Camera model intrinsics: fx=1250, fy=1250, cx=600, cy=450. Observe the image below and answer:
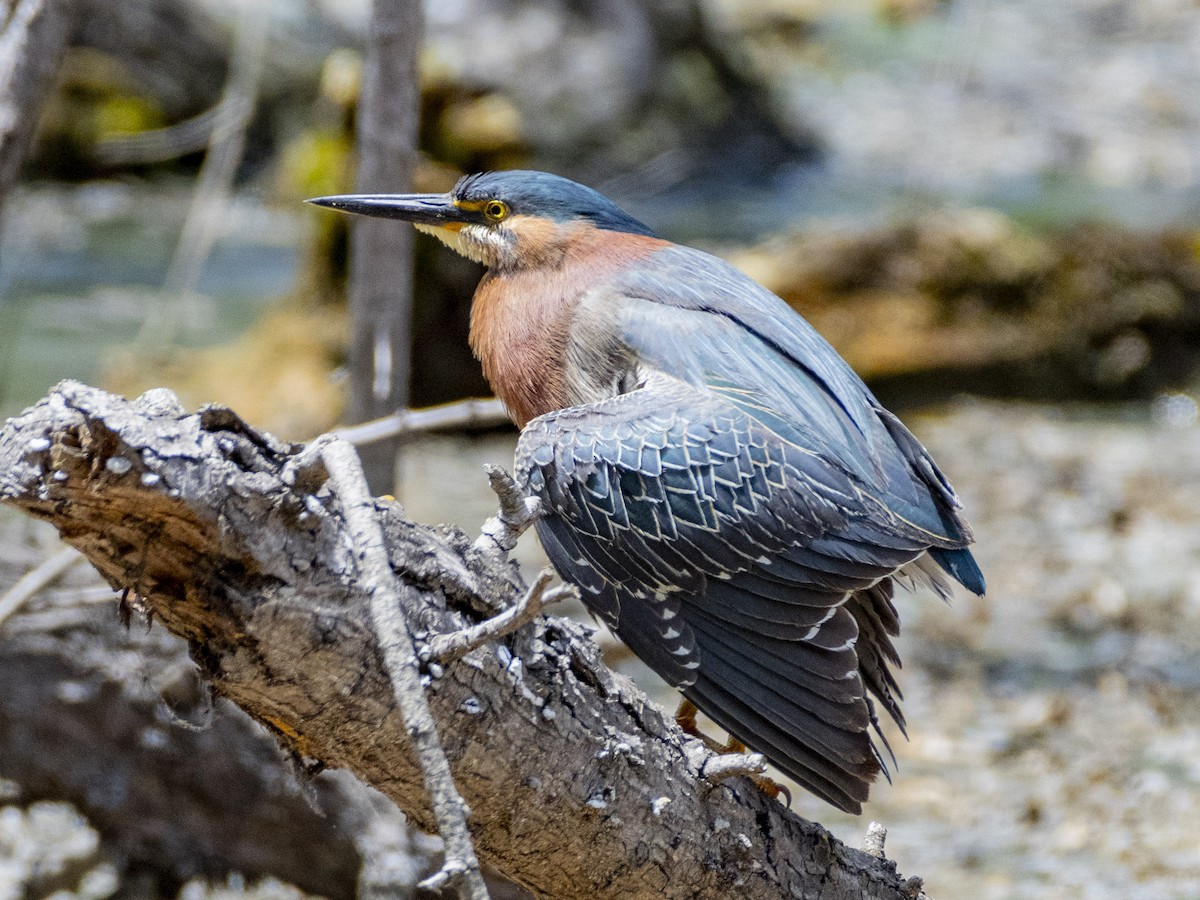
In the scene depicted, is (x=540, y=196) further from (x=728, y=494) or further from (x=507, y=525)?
(x=507, y=525)

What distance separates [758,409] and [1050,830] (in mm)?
2899

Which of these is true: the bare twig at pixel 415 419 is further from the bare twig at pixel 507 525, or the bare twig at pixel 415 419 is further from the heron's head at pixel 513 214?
the bare twig at pixel 507 525

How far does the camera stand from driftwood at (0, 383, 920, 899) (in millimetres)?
1886

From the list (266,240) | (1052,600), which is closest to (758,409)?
(1052,600)

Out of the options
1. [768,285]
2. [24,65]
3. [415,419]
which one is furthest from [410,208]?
[768,285]

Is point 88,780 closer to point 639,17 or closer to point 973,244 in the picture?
point 973,244

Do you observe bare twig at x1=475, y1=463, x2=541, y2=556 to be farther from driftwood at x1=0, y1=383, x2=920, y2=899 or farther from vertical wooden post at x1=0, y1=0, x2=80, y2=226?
vertical wooden post at x1=0, y1=0, x2=80, y2=226

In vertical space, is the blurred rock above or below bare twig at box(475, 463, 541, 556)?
above

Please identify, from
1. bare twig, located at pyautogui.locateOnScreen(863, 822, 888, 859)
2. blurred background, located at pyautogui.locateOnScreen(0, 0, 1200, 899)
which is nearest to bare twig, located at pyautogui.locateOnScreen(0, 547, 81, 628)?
blurred background, located at pyautogui.locateOnScreen(0, 0, 1200, 899)

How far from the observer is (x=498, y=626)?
2.04 m

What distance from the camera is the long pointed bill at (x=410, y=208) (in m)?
3.92

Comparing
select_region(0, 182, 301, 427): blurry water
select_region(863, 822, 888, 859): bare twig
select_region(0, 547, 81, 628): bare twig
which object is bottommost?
select_region(0, 547, 81, 628): bare twig

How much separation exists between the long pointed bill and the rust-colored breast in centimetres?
23

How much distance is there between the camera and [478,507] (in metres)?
8.02
